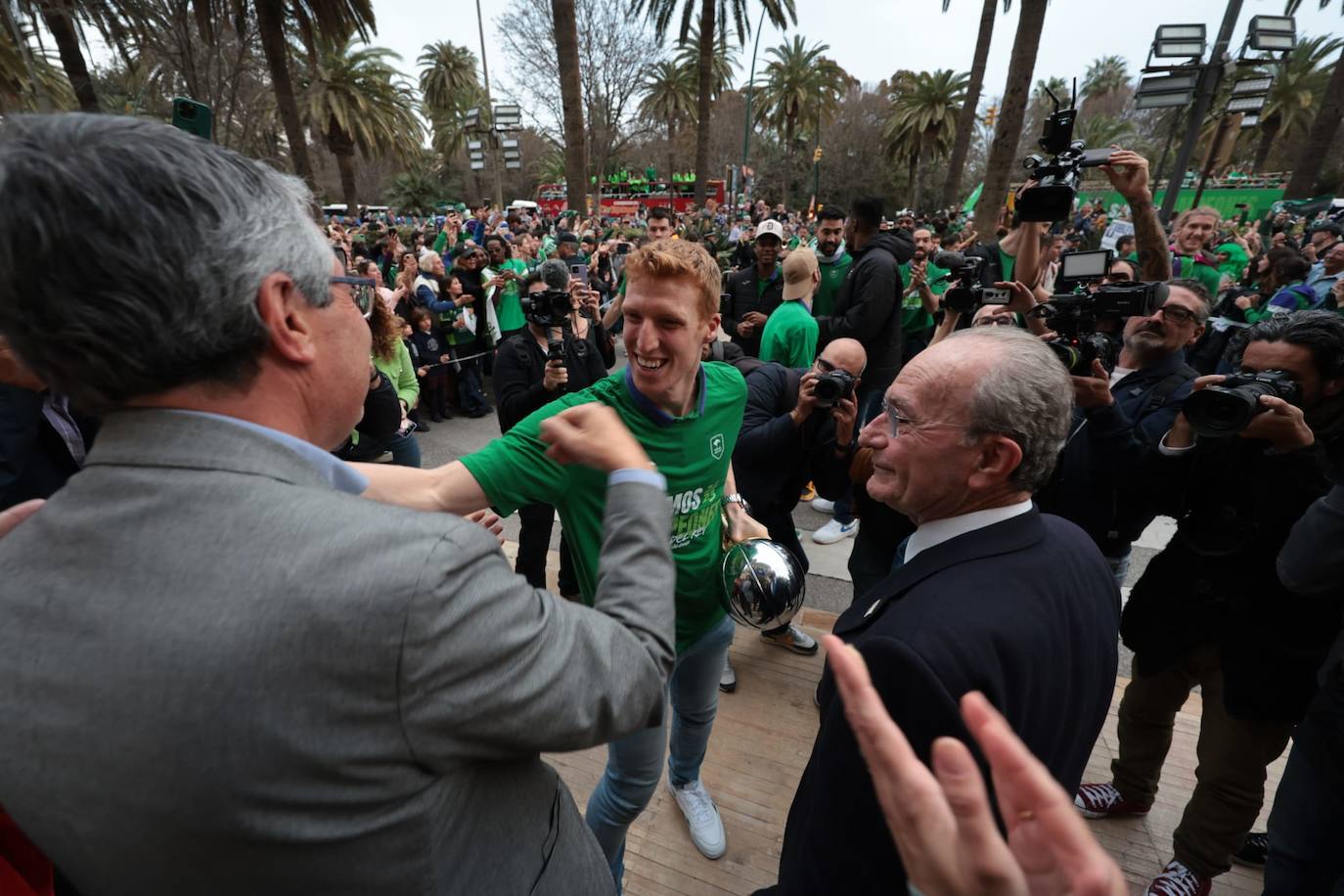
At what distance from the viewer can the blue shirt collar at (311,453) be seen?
2.63ft

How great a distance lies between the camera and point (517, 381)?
4031 millimetres

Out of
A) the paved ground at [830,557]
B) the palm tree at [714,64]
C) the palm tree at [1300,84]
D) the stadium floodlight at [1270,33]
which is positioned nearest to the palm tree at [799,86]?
the palm tree at [714,64]

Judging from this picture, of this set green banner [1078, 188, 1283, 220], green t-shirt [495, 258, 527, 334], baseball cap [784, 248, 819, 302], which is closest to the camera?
baseball cap [784, 248, 819, 302]

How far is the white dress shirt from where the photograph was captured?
4.57 ft

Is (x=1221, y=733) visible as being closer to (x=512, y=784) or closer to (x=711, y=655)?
(x=711, y=655)

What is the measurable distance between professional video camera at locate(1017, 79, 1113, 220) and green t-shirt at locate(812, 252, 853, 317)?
91.5 inches

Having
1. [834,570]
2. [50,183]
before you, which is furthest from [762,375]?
[50,183]

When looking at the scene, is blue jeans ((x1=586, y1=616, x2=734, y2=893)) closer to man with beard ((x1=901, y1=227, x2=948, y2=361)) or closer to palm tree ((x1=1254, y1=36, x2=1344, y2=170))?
man with beard ((x1=901, y1=227, x2=948, y2=361))

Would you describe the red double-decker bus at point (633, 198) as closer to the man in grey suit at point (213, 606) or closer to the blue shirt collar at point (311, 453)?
the blue shirt collar at point (311, 453)

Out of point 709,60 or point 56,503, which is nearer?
point 56,503

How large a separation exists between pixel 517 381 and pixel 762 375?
1.68m

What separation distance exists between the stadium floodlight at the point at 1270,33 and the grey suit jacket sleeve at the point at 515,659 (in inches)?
512

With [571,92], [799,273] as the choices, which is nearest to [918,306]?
[799,273]

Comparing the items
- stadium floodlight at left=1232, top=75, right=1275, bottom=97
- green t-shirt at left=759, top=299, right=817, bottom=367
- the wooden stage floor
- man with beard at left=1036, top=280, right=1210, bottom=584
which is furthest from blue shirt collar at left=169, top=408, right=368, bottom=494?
stadium floodlight at left=1232, top=75, right=1275, bottom=97
